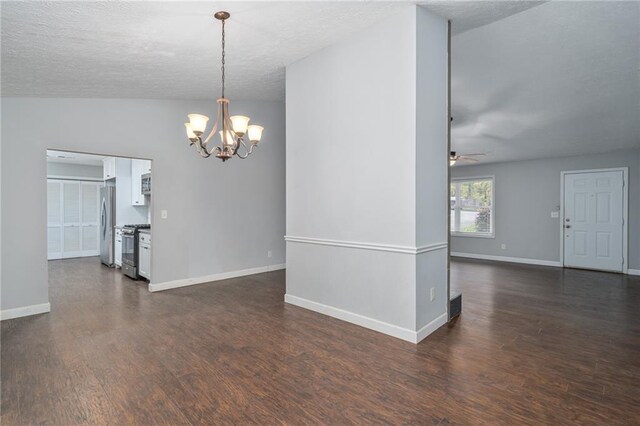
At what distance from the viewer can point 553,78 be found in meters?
3.84

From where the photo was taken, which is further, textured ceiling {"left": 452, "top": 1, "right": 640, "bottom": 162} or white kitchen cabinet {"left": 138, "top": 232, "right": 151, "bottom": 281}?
white kitchen cabinet {"left": 138, "top": 232, "right": 151, "bottom": 281}

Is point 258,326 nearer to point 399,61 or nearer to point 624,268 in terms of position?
point 399,61

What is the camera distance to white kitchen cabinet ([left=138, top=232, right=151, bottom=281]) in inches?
206

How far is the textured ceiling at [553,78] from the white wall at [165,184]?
11.5ft

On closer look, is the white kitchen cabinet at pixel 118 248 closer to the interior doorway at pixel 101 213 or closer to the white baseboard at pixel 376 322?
the interior doorway at pixel 101 213

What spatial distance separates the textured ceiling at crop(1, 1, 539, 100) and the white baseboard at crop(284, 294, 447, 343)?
290cm

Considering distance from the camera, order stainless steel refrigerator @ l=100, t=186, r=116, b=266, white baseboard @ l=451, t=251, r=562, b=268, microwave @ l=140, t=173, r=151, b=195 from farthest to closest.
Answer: white baseboard @ l=451, t=251, r=562, b=268, stainless steel refrigerator @ l=100, t=186, r=116, b=266, microwave @ l=140, t=173, r=151, b=195

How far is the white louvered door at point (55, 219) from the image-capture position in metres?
7.94

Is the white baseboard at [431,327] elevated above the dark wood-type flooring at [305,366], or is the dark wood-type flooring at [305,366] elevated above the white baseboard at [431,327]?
the white baseboard at [431,327]

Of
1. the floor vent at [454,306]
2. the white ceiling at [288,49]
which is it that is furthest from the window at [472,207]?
the floor vent at [454,306]

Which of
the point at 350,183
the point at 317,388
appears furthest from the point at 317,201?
the point at 317,388

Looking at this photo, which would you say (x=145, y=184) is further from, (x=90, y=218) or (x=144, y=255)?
(x=90, y=218)

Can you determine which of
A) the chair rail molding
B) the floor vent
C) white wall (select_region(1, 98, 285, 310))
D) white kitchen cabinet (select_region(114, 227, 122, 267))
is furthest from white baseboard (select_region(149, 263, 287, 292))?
the floor vent

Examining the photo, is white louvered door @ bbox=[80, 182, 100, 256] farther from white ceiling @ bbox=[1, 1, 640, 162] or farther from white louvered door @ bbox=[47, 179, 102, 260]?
white ceiling @ bbox=[1, 1, 640, 162]
